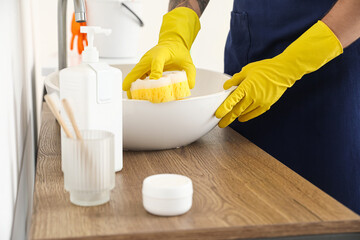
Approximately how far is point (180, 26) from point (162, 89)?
0.46m

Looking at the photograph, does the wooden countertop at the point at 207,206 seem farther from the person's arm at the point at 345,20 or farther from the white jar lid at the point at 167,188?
the person's arm at the point at 345,20

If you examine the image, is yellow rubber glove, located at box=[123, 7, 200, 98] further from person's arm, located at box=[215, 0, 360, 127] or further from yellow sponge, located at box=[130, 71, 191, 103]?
person's arm, located at box=[215, 0, 360, 127]

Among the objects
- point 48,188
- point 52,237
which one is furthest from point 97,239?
point 48,188

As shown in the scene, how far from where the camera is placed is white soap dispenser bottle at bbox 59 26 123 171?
83cm

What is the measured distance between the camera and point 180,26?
1.42 metres

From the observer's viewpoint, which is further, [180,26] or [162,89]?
[180,26]

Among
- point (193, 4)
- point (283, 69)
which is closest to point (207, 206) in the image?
point (283, 69)

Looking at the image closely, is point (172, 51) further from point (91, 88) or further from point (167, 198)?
point (167, 198)

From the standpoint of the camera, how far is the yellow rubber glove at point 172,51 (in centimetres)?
119

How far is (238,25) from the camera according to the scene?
4.84 ft

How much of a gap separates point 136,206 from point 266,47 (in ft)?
2.57

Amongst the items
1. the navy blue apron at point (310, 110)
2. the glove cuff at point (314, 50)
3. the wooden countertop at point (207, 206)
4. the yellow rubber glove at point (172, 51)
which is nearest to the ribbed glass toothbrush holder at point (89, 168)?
the wooden countertop at point (207, 206)

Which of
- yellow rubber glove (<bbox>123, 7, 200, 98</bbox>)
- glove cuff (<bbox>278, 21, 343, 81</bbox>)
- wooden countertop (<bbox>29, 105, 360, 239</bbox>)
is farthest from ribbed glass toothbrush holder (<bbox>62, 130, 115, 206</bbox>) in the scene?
glove cuff (<bbox>278, 21, 343, 81</bbox>)

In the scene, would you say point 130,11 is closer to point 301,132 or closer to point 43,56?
point 43,56
